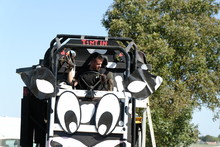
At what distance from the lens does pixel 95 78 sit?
9.80 meters

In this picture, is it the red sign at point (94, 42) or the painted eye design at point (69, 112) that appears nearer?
the painted eye design at point (69, 112)

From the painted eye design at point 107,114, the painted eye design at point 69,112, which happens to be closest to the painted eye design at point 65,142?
the painted eye design at point 69,112

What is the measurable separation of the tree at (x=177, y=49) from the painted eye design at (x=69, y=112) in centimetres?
1360

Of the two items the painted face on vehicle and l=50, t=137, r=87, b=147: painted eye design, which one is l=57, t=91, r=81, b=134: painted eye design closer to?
l=50, t=137, r=87, b=147: painted eye design

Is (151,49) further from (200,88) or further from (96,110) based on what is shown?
(96,110)

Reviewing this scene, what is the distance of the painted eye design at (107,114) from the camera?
28.1ft

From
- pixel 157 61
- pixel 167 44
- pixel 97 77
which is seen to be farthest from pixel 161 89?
pixel 97 77

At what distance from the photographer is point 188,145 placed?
2323 centimetres

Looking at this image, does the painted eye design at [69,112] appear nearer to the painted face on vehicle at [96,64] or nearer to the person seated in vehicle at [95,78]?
the person seated in vehicle at [95,78]

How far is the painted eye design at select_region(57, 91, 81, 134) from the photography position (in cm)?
853

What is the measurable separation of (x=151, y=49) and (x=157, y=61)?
1.76 feet

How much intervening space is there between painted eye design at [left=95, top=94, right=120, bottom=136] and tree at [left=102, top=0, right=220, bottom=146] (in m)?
13.5

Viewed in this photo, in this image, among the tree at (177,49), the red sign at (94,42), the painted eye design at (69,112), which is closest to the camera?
the painted eye design at (69,112)

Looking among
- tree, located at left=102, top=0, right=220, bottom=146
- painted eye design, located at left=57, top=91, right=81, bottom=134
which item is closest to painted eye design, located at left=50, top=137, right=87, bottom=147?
painted eye design, located at left=57, top=91, right=81, bottom=134
